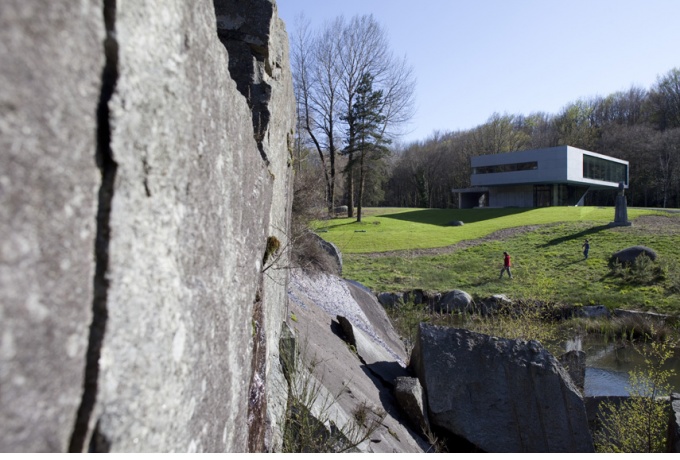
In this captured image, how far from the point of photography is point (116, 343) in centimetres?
126

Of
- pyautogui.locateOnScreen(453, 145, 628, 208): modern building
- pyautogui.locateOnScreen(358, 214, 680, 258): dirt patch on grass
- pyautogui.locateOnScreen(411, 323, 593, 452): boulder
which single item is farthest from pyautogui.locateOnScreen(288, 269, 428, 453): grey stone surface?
pyautogui.locateOnScreen(453, 145, 628, 208): modern building

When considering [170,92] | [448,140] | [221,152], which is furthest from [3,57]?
[448,140]

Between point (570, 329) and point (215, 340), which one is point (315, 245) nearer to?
point (215, 340)

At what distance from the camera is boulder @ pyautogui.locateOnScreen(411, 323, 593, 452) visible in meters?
6.98

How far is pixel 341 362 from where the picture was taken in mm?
6902

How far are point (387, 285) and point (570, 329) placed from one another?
745 cm

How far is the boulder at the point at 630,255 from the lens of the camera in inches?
982

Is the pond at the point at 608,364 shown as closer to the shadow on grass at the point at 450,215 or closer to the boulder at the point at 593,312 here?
the boulder at the point at 593,312

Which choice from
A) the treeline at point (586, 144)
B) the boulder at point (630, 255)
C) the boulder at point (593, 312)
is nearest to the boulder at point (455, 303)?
the boulder at point (593, 312)

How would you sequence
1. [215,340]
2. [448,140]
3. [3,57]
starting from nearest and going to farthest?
[3,57]
[215,340]
[448,140]

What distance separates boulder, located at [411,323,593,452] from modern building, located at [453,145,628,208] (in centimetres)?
4552

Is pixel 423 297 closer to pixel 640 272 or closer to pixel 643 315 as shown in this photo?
Answer: pixel 643 315

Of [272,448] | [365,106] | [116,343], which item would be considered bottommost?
[272,448]

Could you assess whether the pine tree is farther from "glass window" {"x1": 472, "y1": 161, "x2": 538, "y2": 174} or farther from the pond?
the pond
